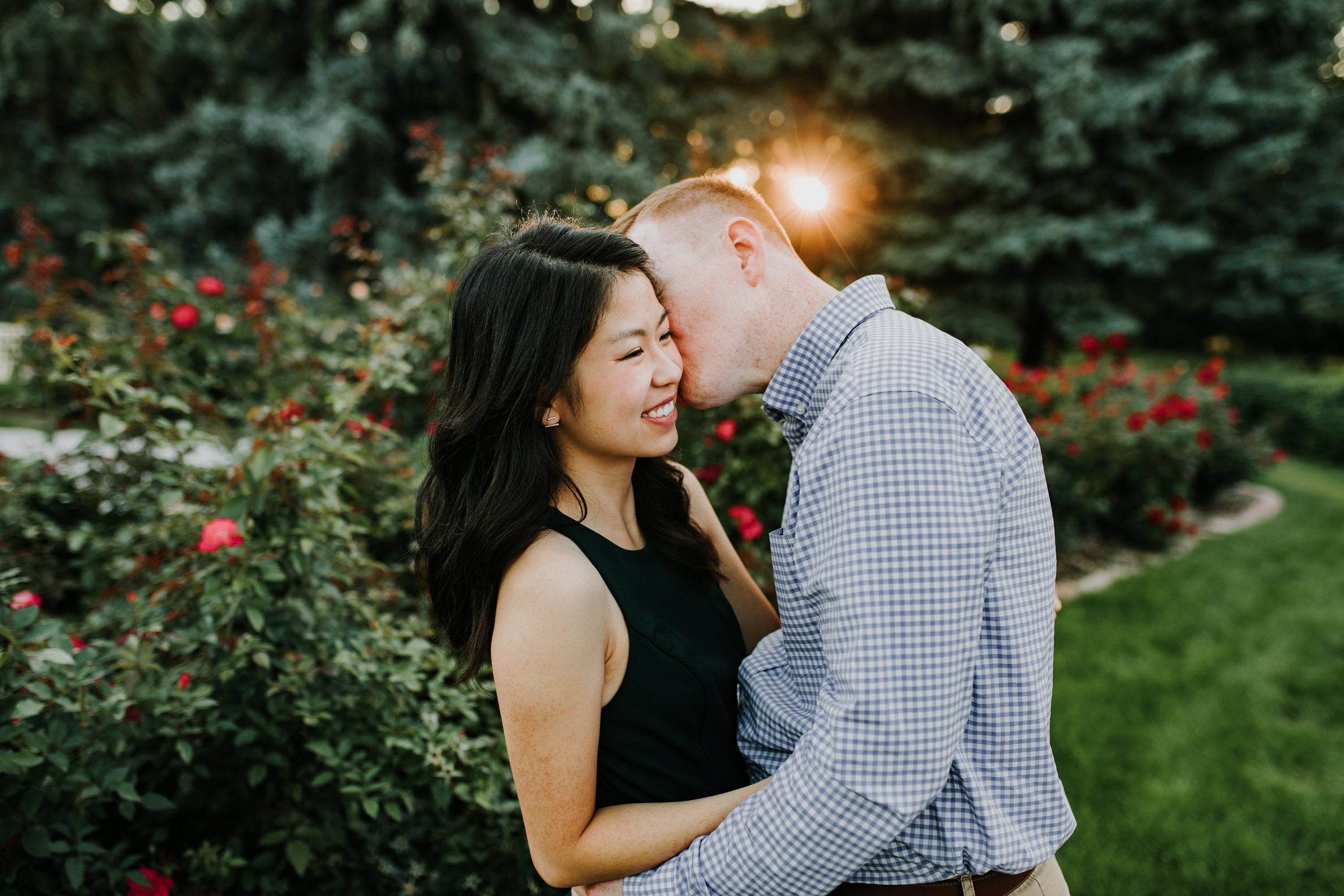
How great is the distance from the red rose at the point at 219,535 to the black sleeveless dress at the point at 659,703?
1.04 m

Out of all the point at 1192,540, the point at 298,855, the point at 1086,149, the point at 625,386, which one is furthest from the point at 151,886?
the point at 1086,149

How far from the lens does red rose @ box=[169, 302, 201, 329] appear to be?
3.43 meters

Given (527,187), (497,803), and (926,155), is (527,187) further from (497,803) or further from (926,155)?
(926,155)

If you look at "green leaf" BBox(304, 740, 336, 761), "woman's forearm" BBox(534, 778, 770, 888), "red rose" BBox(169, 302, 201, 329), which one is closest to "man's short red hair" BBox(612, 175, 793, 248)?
"woman's forearm" BBox(534, 778, 770, 888)

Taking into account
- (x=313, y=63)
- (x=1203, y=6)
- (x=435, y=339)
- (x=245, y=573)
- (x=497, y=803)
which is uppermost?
(x=1203, y=6)

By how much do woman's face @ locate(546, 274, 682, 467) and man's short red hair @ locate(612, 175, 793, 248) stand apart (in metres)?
0.22

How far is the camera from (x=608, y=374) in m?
1.47

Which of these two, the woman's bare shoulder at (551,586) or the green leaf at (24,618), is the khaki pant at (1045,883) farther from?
the green leaf at (24,618)

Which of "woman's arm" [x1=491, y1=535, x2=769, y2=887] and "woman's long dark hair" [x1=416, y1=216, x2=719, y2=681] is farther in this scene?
"woman's long dark hair" [x1=416, y1=216, x2=719, y2=681]

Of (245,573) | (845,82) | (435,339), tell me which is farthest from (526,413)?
(845,82)

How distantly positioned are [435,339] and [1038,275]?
14.6 metres

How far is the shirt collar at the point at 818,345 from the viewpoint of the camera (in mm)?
1406

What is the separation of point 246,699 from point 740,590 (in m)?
1.38

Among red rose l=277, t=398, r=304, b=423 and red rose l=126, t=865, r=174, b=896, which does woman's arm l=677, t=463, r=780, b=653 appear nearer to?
red rose l=277, t=398, r=304, b=423
